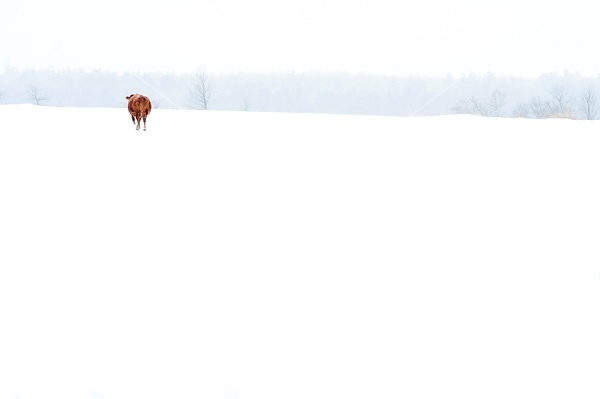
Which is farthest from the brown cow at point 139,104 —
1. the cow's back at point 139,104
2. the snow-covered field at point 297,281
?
the snow-covered field at point 297,281

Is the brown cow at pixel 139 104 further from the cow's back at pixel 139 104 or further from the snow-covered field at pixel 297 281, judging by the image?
the snow-covered field at pixel 297 281

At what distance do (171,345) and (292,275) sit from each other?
185 centimetres

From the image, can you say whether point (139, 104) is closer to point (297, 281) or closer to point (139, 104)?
point (139, 104)

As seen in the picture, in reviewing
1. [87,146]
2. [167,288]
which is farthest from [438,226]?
[87,146]

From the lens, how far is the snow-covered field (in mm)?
5375

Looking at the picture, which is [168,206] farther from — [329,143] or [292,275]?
[329,143]

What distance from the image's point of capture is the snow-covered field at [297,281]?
5.38 meters

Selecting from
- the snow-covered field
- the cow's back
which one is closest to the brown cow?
the cow's back

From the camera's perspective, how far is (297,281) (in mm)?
6828

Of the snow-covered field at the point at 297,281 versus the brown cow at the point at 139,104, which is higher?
the brown cow at the point at 139,104

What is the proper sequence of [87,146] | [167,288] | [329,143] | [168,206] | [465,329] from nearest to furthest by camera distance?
[465,329] → [167,288] → [168,206] → [87,146] → [329,143]

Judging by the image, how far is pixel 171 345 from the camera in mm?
5641

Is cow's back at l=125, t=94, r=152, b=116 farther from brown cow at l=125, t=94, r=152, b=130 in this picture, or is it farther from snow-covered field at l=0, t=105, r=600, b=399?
snow-covered field at l=0, t=105, r=600, b=399

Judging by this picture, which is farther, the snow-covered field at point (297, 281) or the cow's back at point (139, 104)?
the cow's back at point (139, 104)
